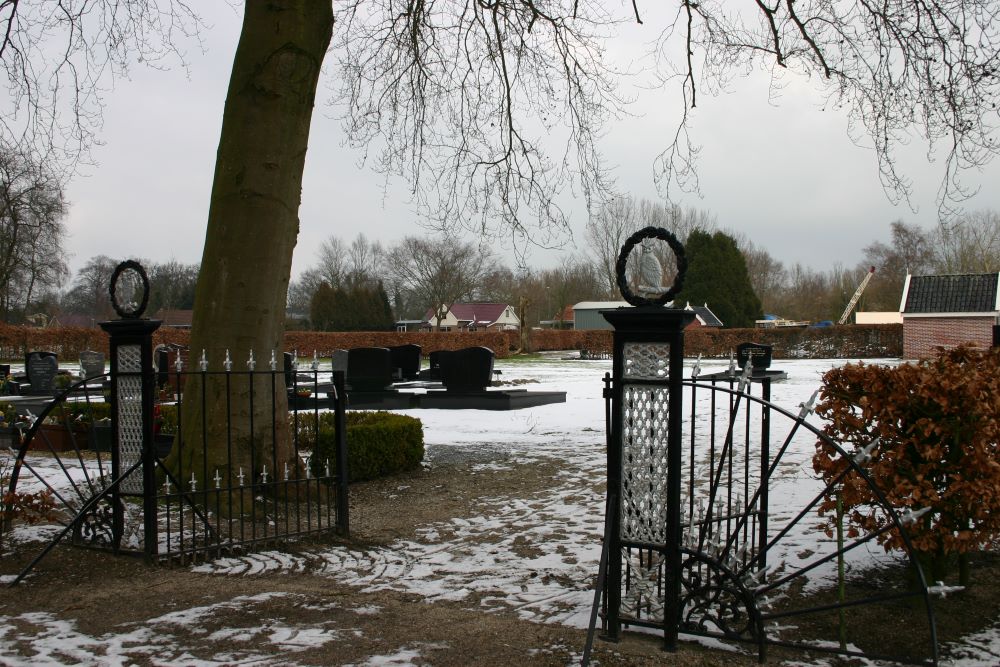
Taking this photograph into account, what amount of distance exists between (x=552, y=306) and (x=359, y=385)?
63056 mm

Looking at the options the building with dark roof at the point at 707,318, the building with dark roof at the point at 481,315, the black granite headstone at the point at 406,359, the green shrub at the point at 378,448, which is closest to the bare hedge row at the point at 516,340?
the building with dark roof at the point at 707,318

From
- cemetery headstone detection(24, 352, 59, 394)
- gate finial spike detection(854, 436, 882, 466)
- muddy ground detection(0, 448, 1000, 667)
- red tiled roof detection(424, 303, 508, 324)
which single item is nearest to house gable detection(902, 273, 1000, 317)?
cemetery headstone detection(24, 352, 59, 394)

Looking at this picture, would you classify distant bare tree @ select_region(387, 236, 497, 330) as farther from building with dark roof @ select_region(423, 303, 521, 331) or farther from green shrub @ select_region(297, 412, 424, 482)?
green shrub @ select_region(297, 412, 424, 482)

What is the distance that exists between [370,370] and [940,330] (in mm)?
26598

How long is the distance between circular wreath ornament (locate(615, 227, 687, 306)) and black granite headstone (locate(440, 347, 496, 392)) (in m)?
12.5

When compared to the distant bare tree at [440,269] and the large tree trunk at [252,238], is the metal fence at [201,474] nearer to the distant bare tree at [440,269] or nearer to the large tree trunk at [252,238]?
the large tree trunk at [252,238]

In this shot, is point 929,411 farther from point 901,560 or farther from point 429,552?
point 429,552

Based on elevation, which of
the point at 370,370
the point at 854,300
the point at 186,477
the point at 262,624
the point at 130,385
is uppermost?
the point at 854,300

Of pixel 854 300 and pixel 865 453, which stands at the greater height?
pixel 854 300

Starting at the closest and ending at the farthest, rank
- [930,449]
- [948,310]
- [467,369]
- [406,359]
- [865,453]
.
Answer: [865,453] → [930,449] → [467,369] → [406,359] → [948,310]

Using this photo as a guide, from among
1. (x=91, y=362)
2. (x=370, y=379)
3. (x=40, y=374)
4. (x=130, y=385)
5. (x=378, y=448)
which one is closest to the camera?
(x=130, y=385)

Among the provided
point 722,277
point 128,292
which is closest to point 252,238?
point 128,292

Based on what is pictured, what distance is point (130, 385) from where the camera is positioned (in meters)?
5.79

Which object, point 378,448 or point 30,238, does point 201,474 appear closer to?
point 378,448
